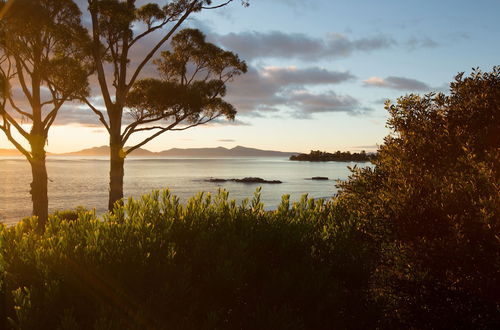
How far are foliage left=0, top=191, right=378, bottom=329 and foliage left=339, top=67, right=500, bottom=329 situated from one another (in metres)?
0.46

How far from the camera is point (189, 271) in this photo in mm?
4531

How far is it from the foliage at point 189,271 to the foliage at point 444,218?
0.46 meters

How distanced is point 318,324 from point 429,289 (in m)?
1.56

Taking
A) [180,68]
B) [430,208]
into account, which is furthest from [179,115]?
[430,208]

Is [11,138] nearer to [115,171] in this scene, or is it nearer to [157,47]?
[115,171]

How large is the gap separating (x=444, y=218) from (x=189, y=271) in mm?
3312

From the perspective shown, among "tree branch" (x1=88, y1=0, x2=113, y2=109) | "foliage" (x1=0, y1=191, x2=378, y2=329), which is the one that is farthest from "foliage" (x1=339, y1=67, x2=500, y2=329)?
"tree branch" (x1=88, y1=0, x2=113, y2=109)

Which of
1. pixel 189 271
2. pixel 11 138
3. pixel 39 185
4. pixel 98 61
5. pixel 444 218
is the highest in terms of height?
pixel 98 61

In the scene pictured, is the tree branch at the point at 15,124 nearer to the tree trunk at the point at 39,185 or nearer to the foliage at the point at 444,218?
the tree trunk at the point at 39,185

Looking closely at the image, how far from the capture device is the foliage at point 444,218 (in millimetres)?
5160

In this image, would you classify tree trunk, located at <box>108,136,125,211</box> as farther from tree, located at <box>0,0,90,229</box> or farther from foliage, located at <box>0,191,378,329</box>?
foliage, located at <box>0,191,378,329</box>

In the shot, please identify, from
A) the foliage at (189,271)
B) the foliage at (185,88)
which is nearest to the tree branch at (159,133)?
the foliage at (185,88)

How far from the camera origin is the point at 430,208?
566 centimetres

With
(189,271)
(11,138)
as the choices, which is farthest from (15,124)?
(189,271)
